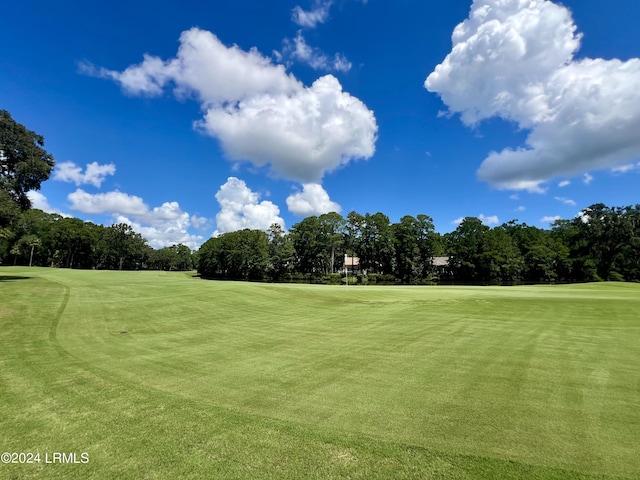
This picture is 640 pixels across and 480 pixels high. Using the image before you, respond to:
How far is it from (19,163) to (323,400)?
118ft

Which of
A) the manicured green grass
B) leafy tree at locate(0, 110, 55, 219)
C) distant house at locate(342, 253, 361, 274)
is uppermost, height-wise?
leafy tree at locate(0, 110, 55, 219)

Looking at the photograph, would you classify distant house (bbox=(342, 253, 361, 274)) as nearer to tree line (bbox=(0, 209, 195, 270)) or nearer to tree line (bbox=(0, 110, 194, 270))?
tree line (bbox=(0, 110, 194, 270))

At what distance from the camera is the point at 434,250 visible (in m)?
82.4

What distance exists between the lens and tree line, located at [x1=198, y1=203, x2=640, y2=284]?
72.0 metres

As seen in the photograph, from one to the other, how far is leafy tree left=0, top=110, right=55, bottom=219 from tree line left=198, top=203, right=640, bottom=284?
57810mm

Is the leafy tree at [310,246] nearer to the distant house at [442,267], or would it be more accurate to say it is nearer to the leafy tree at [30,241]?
the distant house at [442,267]

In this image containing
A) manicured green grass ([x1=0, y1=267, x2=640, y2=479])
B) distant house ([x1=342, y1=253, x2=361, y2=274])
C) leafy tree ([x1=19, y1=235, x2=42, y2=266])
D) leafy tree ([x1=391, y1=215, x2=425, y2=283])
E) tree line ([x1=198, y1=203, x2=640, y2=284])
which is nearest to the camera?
manicured green grass ([x1=0, y1=267, x2=640, y2=479])

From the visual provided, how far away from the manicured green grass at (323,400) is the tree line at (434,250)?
65019mm

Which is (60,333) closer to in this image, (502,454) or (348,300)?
(502,454)

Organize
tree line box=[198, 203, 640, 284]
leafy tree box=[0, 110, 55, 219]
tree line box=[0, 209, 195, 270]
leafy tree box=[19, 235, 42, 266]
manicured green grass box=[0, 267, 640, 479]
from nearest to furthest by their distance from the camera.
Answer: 1. manicured green grass box=[0, 267, 640, 479]
2. leafy tree box=[0, 110, 55, 219]
3. tree line box=[198, 203, 640, 284]
4. leafy tree box=[19, 235, 42, 266]
5. tree line box=[0, 209, 195, 270]

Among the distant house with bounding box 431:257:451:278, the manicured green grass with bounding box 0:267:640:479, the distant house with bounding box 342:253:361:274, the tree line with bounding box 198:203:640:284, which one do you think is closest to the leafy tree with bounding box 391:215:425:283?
the tree line with bounding box 198:203:640:284

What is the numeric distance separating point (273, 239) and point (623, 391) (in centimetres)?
8578

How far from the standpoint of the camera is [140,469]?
12.1ft

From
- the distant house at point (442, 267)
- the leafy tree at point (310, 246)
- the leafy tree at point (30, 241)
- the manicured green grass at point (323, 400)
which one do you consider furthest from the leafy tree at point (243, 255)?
the manicured green grass at point (323, 400)
